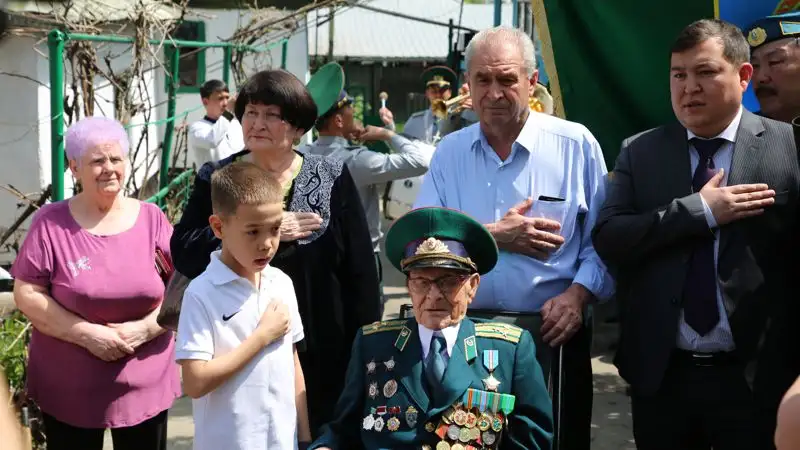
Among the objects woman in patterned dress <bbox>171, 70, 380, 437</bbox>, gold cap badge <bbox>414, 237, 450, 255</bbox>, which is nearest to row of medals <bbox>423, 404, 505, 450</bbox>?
gold cap badge <bbox>414, 237, 450, 255</bbox>

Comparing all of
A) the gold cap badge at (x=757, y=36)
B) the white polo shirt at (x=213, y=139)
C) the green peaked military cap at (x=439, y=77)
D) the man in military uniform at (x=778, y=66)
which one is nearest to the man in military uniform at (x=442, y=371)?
Answer: the man in military uniform at (x=778, y=66)

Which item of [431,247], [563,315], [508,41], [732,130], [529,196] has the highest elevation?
[508,41]

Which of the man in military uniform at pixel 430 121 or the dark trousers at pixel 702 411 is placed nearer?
the dark trousers at pixel 702 411

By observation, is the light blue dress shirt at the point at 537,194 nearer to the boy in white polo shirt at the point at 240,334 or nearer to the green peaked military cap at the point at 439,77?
the boy in white polo shirt at the point at 240,334

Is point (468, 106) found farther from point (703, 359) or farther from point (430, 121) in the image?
point (430, 121)

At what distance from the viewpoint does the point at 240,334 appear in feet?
10.0

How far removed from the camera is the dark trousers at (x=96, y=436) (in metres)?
3.85

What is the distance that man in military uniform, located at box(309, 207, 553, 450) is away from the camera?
2.92 meters

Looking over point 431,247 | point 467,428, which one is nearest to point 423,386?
point 467,428

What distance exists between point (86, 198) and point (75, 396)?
2.58 ft

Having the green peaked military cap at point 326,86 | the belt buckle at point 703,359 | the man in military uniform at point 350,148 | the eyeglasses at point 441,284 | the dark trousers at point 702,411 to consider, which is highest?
the green peaked military cap at point 326,86

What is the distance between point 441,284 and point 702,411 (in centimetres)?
96

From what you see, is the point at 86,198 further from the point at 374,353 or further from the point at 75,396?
the point at 374,353

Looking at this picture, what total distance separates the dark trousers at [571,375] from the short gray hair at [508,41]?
0.94 meters
